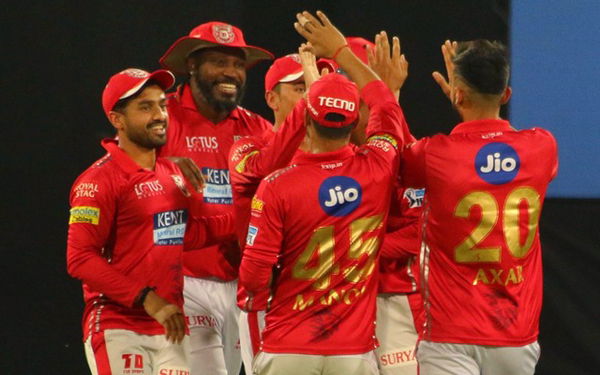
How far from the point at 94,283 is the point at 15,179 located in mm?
1824

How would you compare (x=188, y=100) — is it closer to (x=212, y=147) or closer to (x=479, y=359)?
(x=212, y=147)

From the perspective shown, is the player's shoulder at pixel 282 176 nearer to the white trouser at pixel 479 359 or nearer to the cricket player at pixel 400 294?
the white trouser at pixel 479 359

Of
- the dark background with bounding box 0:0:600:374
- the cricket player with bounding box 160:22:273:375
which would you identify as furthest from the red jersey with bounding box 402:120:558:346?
the dark background with bounding box 0:0:600:374

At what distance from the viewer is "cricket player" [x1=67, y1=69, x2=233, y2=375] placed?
347 centimetres

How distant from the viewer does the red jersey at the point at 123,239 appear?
11.3 feet

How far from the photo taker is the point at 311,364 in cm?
304

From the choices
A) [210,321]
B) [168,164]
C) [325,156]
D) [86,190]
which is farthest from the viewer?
[210,321]

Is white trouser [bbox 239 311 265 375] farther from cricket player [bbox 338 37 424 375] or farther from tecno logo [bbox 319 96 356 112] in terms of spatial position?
tecno logo [bbox 319 96 356 112]

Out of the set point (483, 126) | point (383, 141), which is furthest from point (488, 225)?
point (383, 141)

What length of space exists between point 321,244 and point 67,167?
244cm

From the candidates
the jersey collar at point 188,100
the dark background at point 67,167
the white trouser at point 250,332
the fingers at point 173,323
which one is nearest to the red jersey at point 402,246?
the white trouser at point 250,332

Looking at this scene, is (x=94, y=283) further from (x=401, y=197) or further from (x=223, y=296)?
(x=401, y=197)

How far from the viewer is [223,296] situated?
13.8ft

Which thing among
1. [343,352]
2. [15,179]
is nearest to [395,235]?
[343,352]
